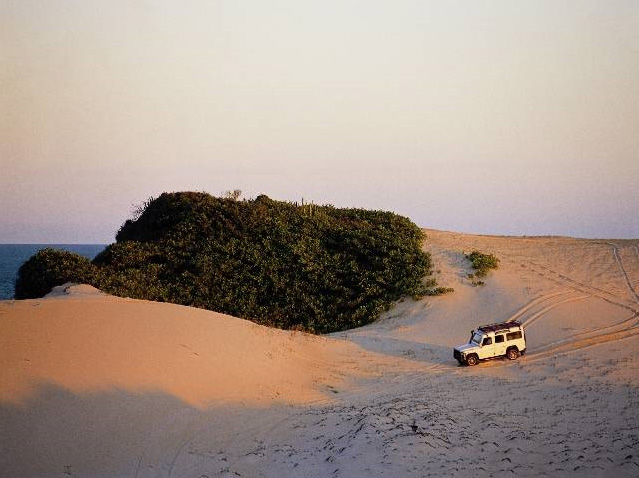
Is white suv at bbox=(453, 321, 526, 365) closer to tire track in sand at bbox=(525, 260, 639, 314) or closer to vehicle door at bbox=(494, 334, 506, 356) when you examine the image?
vehicle door at bbox=(494, 334, 506, 356)

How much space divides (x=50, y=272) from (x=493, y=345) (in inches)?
769

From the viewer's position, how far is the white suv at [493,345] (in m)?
17.8

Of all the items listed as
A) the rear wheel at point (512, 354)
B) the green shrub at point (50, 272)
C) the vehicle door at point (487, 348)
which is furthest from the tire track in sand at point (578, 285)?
the green shrub at point (50, 272)

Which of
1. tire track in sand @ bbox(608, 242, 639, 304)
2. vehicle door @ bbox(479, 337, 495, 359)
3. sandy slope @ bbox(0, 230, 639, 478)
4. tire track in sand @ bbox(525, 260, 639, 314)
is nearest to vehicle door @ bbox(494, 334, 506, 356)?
vehicle door @ bbox(479, 337, 495, 359)

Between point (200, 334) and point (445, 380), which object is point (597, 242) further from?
point (200, 334)

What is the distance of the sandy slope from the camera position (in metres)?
10.3

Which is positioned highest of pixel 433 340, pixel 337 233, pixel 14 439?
pixel 337 233

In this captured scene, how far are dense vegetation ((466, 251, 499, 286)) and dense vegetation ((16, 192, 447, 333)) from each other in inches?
88.3

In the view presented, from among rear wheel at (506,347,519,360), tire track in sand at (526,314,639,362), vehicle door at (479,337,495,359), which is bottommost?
tire track in sand at (526,314,639,362)

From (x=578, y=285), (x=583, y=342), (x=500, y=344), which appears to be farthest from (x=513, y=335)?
(x=578, y=285)

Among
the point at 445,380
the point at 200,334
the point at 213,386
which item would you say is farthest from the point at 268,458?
the point at 445,380

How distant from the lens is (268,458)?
1087cm

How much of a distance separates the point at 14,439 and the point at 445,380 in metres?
10.9

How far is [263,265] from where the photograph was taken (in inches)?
1152
